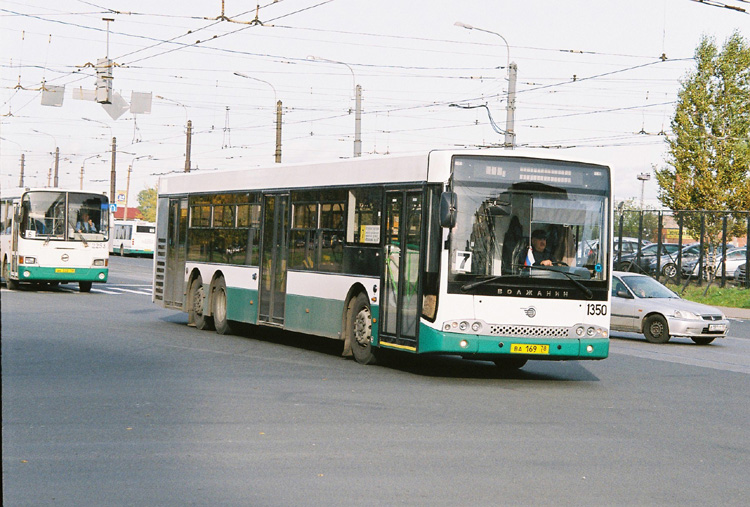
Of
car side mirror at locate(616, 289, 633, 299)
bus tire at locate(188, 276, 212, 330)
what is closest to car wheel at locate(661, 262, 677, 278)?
car side mirror at locate(616, 289, 633, 299)

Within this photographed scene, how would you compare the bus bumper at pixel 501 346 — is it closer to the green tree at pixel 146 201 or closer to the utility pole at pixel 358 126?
the utility pole at pixel 358 126

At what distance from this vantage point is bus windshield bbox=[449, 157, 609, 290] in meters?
13.8

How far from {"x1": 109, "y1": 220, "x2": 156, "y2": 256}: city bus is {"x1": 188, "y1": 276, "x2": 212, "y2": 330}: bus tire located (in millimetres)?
63747

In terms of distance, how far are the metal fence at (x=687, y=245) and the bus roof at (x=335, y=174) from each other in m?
19.8

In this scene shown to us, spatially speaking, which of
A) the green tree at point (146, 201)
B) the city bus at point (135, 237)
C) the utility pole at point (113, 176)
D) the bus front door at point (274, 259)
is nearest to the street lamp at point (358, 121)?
the bus front door at point (274, 259)

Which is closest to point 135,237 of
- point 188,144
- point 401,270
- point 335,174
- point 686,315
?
point 188,144

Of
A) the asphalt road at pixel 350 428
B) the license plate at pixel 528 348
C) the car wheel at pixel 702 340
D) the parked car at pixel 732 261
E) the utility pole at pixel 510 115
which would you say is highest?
the utility pole at pixel 510 115

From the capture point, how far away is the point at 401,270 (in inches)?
573

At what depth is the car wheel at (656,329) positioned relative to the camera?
22.7m

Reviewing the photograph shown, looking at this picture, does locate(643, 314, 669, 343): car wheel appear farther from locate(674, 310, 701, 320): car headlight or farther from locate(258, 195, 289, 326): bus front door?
locate(258, 195, 289, 326): bus front door

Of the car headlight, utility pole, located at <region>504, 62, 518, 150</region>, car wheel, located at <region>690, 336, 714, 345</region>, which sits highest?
utility pole, located at <region>504, 62, 518, 150</region>

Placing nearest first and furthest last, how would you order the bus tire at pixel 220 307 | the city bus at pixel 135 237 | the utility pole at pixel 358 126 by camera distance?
the bus tire at pixel 220 307 < the utility pole at pixel 358 126 < the city bus at pixel 135 237

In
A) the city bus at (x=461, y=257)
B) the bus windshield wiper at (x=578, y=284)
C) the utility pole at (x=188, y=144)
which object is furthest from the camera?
the utility pole at (x=188, y=144)

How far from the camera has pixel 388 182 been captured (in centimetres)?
1525
